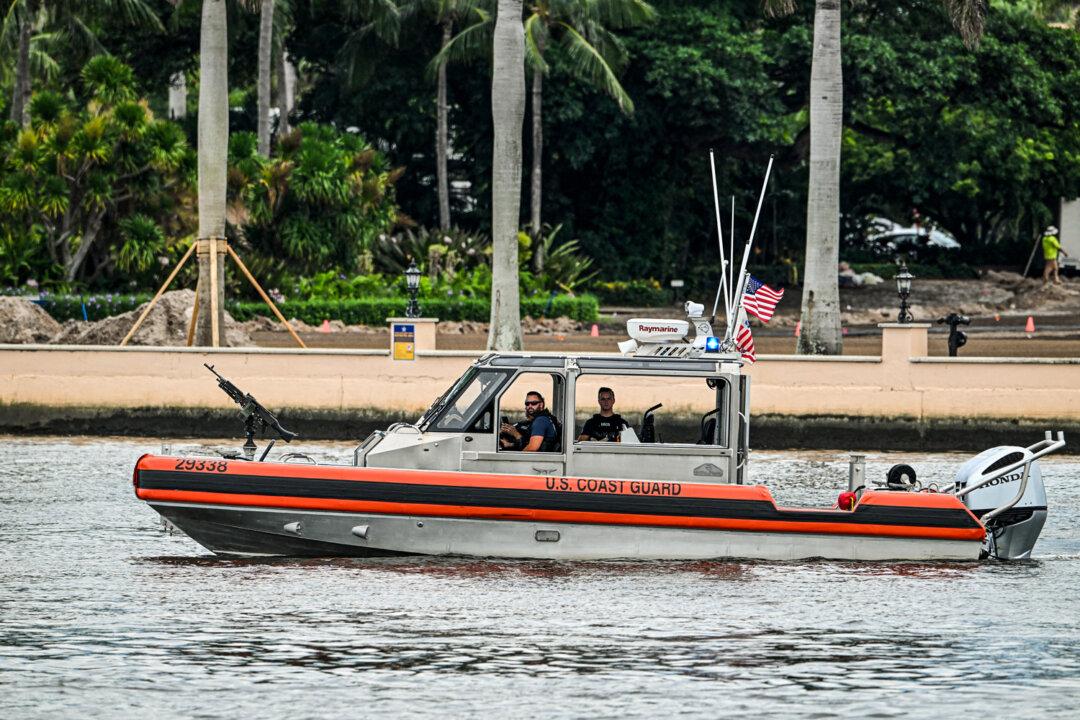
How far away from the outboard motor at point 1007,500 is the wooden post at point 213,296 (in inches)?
557

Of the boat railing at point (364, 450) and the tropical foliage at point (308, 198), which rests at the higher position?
the tropical foliage at point (308, 198)

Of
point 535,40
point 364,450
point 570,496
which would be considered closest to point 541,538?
point 570,496

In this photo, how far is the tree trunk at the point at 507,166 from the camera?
2606cm

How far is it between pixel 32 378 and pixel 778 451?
1086 cm

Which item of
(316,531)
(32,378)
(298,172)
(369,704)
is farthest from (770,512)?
(298,172)

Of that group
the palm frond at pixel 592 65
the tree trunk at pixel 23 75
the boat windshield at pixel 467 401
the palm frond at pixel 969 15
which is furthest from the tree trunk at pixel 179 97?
the boat windshield at pixel 467 401

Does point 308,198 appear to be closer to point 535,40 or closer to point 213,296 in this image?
point 535,40

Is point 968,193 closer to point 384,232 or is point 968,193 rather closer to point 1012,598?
point 384,232

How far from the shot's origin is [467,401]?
1488cm

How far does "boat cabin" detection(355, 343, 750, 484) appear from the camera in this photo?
48.0 ft

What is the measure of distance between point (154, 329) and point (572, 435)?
→ 1611 cm

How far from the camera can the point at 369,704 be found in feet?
35.3

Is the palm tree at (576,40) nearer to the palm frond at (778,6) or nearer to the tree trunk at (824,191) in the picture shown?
the palm frond at (778,6)

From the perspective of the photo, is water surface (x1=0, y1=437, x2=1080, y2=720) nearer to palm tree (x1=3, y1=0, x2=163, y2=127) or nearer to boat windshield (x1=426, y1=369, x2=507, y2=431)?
boat windshield (x1=426, y1=369, x2=507, y2=431)
